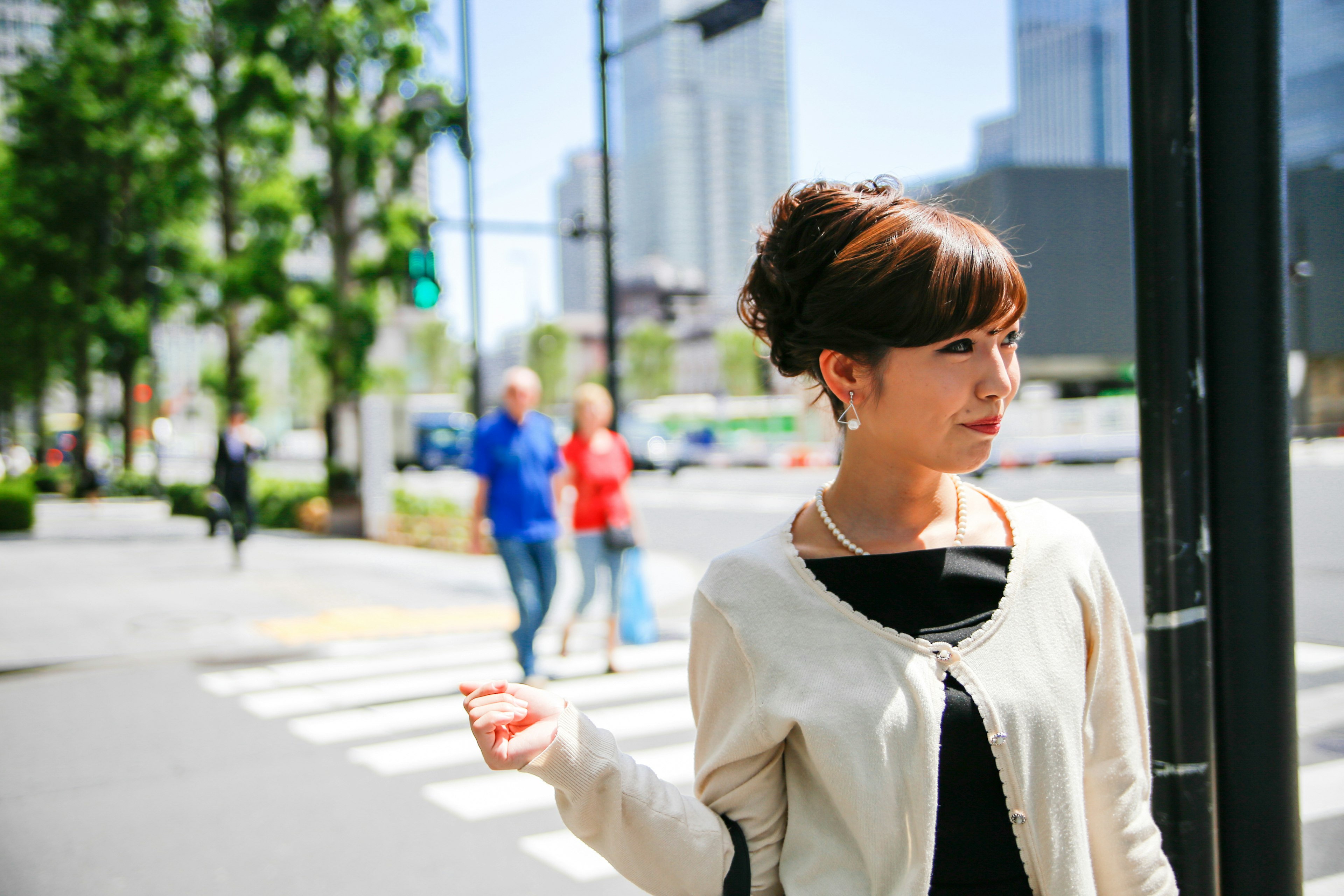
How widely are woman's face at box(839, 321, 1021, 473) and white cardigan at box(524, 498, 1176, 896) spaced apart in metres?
0.19

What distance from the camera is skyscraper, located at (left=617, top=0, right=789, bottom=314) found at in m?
136

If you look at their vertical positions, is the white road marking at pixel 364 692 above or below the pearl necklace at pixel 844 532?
below

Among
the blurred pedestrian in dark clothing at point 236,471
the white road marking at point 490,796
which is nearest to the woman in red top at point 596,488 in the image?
the white road marking at point 490,796

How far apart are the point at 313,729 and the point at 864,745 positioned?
560 centimetres

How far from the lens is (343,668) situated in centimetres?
824

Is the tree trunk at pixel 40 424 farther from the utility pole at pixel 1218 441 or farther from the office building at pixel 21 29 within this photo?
the utility pole at pixel 1218 441

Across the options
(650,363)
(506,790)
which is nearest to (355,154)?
(506,790)

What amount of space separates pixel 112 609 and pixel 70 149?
21.3 metres

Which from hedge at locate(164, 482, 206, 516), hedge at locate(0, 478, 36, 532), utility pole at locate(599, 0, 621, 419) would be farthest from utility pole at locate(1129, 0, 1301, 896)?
hedge at locate(164, 482, 206, 516)

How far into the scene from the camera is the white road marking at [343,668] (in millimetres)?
7672

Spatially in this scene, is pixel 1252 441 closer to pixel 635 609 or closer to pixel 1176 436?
pixel 1176 436

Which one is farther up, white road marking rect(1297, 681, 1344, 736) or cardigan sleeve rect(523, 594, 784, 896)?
cardigan sleeve rect(523, 594, 784, 896)

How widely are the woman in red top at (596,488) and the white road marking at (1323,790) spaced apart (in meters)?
4.17

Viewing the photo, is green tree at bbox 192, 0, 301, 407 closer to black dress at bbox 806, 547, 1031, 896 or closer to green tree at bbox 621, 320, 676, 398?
black dress at bbox 806, 547, 1031, 896
